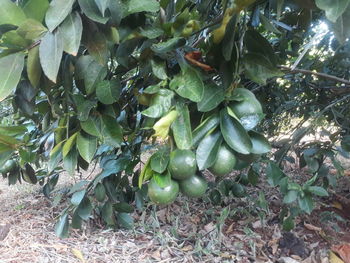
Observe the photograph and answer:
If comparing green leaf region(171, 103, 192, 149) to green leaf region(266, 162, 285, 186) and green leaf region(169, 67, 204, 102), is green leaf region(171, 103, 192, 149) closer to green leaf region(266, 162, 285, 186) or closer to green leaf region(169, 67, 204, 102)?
green leaf region(169, 67, 204, 102)

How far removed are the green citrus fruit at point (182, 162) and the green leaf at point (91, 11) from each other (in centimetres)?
27

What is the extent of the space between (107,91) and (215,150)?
0.98 feet

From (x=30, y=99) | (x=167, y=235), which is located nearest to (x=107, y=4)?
(x=30, y=99)

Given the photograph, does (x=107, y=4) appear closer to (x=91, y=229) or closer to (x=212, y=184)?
(x=212, y=184)

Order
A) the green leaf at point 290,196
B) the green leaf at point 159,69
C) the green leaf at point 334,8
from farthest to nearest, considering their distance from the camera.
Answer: the green leaf at point 290,196 < the green leaf at point 159,69 < the green leaf at point 334,8

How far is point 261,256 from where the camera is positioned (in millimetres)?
1689

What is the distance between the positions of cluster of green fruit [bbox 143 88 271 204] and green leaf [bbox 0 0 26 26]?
0.37 m

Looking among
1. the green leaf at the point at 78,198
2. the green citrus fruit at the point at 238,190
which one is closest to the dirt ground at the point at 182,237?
the green citrus fruit at the point at 238,190

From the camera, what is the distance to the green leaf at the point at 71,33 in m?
0.57

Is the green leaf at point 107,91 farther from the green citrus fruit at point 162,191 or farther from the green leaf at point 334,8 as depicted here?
the green leaf at point 334,8

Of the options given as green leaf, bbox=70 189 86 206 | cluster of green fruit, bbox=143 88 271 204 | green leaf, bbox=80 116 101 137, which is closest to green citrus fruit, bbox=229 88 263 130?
cluster of green fruit, bbox=143 88 271 204

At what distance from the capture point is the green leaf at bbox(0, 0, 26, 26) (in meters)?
0.60

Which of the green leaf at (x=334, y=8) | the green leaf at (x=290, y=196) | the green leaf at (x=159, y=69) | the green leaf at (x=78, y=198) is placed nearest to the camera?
the green leaf at (x=334, y=8)

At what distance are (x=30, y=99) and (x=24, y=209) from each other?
1.65 meters
